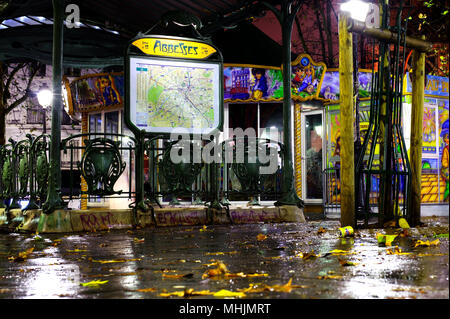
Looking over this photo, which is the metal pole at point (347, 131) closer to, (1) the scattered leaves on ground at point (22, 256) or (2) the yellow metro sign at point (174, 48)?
(2) the yellow metro sign at point (174, 48)

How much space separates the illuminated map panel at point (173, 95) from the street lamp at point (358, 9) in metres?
4.28

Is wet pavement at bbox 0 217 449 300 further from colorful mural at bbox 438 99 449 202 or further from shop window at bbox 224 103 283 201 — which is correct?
colorful mural at bbox 438 99 449 202

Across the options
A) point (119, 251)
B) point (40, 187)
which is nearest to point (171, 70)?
point (40, 187)

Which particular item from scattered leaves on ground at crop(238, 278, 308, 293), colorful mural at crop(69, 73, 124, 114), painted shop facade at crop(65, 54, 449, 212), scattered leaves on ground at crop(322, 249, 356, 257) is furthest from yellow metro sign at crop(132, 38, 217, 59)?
scattered leaves on ground at crop(238, 278, 308, 293)

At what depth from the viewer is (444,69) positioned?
1819 cm

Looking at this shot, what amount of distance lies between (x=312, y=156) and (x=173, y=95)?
8.29m

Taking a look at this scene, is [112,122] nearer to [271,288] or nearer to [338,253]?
[338,253]

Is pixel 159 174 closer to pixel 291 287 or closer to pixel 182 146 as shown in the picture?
pixel 182 146

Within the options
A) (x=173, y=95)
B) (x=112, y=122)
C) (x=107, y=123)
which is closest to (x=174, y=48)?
(x=173, y=95)

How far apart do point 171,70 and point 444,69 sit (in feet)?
39.9

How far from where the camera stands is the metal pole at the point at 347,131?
695 cm

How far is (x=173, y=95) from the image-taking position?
10.1 metres

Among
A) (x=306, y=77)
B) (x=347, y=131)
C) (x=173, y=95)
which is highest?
(x=306, y=77)

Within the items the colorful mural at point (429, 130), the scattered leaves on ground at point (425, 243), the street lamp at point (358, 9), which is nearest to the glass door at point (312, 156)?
the colorful mural at point (429, 130)
